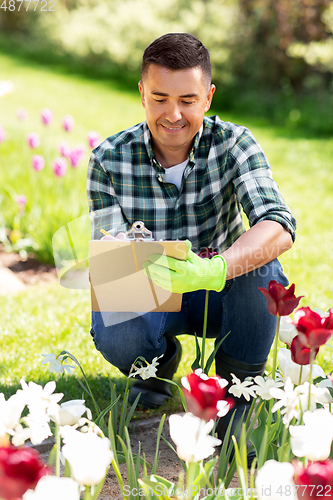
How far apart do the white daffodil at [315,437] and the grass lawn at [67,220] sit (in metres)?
0.76

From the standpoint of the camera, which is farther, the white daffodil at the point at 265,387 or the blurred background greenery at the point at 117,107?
the blurred background greenery at the point at 117,107

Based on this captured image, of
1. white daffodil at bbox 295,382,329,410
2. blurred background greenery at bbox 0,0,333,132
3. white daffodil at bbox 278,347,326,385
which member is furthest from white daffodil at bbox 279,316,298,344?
blurred background greenery at bbox 0,0,333,132

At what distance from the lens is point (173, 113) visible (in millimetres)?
1384

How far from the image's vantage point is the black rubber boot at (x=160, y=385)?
1627 millimetres

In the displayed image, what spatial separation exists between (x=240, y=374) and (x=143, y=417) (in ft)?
1.22

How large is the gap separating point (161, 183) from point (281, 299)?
2.57 feet

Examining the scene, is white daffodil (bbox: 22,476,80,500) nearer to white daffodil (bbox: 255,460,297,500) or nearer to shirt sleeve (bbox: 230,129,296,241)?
white daffodil (bbox: 255,460,297,500)

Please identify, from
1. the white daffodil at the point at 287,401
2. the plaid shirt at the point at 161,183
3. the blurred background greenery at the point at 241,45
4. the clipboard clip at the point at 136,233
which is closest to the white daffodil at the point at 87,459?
the white daffodil at the point at 287,401

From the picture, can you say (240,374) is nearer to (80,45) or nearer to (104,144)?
(104,144)

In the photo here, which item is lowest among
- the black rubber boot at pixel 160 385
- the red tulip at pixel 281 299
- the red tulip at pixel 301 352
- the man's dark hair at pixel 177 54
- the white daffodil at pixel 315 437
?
the black rubber boot at pixel 160 385

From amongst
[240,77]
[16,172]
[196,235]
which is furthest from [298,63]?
[196,235]

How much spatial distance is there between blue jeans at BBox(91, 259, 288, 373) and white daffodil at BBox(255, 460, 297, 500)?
30.3 inches

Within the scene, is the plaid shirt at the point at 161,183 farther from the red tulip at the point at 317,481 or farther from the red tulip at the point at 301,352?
the red tulip at the point at 317,481

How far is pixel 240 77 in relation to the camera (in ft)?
29.6
